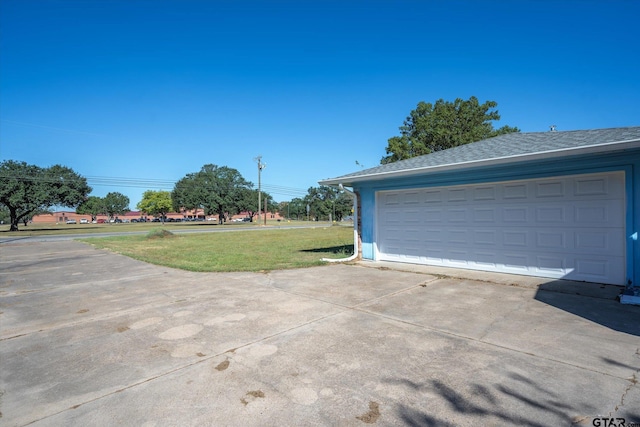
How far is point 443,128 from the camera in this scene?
89.9ft

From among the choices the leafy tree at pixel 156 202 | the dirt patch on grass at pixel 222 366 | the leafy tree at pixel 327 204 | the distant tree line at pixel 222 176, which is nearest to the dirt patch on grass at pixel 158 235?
the distant tree line at pixel 222 176

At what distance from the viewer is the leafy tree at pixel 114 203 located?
11152 centimetres

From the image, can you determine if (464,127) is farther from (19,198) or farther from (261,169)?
(19,198)

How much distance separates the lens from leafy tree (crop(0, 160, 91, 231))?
113ft

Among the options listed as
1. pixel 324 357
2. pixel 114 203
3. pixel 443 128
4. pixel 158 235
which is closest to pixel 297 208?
pixel 114 203

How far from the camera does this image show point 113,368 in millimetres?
3273

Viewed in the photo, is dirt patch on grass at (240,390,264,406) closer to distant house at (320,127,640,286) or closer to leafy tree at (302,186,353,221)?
distant house at (320,127,640,286)

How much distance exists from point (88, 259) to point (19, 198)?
105 ft

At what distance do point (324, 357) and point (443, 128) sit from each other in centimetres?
2745

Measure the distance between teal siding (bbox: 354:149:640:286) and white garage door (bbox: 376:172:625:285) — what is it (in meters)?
0.16

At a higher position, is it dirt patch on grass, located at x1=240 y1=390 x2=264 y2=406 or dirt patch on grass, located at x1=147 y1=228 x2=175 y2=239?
dirt patch on grass, located at x1=147 y1=228 x2=175 y2=239

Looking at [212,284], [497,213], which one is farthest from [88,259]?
[497,213]

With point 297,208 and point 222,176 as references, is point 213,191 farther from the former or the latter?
point 297,208

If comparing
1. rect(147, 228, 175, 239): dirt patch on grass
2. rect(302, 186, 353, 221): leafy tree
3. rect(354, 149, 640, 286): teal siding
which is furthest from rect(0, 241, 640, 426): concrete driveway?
rect(302, 186, 353, 221): leafy tree
